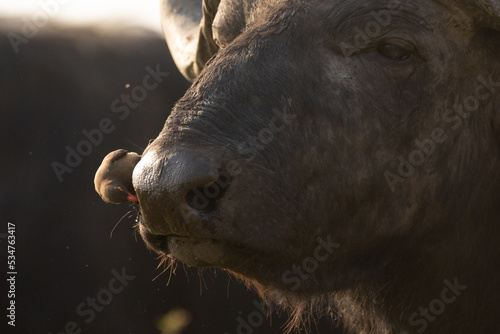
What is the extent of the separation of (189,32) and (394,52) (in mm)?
2351

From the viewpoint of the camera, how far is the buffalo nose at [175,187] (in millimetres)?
2375

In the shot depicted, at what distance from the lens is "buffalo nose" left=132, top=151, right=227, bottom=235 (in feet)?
7.79

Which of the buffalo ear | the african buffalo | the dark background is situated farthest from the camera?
the dark background

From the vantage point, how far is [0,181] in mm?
5367

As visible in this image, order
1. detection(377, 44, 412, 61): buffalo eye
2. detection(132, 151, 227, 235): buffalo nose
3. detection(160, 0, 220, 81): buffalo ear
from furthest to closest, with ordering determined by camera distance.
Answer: detection(160, 0, 220, 81): buffalo ear, detection(377, 44, 412, 61): buffalo eye, detection(132, 151, 227, 235): buffalo nose

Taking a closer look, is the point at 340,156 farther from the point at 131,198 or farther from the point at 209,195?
the point at 131,198

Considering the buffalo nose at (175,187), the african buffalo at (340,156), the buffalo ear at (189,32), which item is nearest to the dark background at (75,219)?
the buffalo ear at (189,32)

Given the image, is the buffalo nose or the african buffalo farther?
the african buffalo

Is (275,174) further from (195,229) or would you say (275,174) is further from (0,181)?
(0,181)

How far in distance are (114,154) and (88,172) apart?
2422 millimetres

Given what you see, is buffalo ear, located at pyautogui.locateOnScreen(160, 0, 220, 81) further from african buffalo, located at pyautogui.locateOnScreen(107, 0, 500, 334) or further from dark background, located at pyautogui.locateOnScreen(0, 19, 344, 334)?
african buffalo, located at pyautogui.locateOnScreen(107, 0, 500, 334)

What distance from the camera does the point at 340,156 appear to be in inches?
112

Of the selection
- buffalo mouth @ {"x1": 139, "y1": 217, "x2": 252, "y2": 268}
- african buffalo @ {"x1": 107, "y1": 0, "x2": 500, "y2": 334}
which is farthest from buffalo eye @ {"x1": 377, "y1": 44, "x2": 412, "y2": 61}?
buffalo mouth @ {"x1": 139, "y1": 217, "x2": 252, "y2": 268}

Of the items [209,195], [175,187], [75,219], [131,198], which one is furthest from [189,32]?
[175,187]
